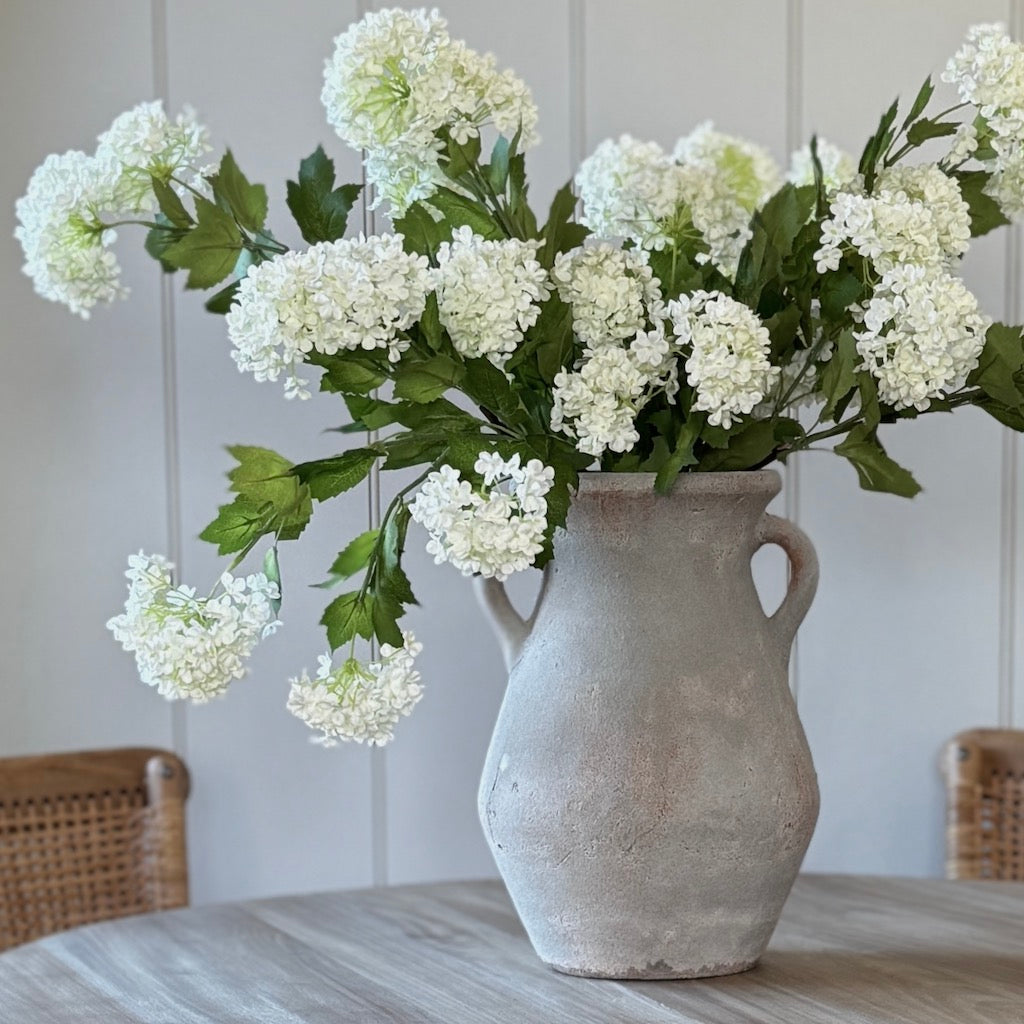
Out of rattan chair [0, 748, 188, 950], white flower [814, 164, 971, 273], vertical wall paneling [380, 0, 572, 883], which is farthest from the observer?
vertical wall paneling [380, 0, 572, 883]

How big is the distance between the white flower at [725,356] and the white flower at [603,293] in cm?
5

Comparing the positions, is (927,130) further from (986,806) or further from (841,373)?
(986,806)

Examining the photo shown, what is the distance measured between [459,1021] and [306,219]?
522mm

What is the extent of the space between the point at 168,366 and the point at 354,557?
2.48 ft

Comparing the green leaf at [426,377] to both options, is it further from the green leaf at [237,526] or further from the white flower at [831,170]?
the white flower at [831,170]

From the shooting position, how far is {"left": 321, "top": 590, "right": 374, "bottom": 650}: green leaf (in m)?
0.89

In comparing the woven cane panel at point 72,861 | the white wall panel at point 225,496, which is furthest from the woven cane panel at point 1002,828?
the woven cane panel at point 72,861

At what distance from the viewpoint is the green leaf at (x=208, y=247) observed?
2.98 ft

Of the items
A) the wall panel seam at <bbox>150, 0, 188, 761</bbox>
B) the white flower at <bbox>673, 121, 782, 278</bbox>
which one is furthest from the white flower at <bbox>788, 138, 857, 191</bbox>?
the wall panel seam at <bbox>150, 0, 188, 761</bbox>

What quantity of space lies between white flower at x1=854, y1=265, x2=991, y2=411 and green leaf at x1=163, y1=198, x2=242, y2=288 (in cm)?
40

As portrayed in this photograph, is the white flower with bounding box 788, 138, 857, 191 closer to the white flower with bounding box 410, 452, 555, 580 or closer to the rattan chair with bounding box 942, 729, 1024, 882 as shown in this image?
the white flower with bounding box 410, 452, 555, 580

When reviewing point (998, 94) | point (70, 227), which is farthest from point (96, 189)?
point (998, 94)

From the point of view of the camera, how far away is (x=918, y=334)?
0.89 metres

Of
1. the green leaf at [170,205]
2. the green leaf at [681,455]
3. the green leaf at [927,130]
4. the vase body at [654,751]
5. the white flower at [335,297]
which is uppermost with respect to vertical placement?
the green leaf at [927,130]
